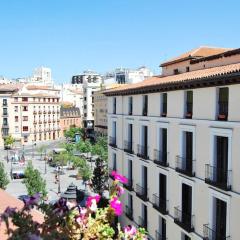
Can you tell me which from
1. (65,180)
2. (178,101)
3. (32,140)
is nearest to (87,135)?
(32,140)

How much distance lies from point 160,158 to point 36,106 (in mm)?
85521

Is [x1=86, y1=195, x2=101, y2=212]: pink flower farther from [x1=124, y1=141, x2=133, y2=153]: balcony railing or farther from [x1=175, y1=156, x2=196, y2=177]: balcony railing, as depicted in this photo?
[x1=124, y1=141, x2=133, y2=153]: balcony railing

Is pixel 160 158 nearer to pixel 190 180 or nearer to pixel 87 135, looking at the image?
pixel 190 180

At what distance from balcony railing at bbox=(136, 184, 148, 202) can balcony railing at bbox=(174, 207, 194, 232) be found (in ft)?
15.9

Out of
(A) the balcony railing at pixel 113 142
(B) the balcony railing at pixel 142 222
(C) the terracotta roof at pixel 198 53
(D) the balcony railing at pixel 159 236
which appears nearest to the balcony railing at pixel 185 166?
(D) the balcony railing at pixel 159 236

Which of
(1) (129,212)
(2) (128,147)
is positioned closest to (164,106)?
(2) (128,147)

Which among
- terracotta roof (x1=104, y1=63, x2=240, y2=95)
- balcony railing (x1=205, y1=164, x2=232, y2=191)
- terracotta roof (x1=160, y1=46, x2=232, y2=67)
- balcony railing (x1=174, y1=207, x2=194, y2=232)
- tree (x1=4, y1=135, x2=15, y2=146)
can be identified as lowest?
tree (x1=4, y1=135, x2=15, y2=146)

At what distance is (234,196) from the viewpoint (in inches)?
711

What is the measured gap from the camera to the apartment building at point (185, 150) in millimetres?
18766

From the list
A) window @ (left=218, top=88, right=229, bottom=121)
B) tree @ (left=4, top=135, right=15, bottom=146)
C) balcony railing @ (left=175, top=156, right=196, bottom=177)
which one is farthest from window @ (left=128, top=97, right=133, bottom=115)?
tree @ (left=4, top=135, right=15, bottom=146)

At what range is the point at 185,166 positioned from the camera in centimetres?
2264

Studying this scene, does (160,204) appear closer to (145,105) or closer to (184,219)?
(184,219)

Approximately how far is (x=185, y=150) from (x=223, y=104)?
4.46 m

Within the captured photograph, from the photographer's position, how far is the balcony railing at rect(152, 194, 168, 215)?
82.0ft
